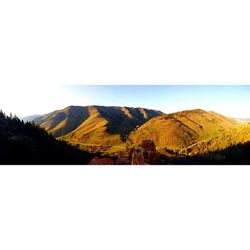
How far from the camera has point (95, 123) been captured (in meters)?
7.12

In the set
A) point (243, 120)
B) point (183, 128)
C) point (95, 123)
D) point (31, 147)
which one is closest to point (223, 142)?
point (243, 120)

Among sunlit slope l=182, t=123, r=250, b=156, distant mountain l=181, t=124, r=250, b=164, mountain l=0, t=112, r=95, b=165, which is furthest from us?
sunlit slope l=182, t=123, r=250, b=156

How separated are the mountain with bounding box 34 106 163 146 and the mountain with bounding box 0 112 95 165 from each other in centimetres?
18

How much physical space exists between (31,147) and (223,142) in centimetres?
301

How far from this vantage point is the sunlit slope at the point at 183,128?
6988mm

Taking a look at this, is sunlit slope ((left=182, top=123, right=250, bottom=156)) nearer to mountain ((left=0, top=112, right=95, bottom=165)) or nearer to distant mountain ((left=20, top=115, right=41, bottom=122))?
mountain ((left=0, top=112, right=95, bottom=165))

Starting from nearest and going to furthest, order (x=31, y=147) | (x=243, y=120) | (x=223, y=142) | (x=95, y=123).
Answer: (x=31, y=147), (x=243, y=120), (x=223, y=142), (x=95, y=123)

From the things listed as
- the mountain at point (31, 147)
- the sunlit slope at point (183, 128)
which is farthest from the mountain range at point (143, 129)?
the mountain at point (31, 147)

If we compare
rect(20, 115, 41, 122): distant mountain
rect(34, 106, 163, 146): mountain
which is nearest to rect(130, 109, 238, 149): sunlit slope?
rect(34, 106, 163, 146): mountain

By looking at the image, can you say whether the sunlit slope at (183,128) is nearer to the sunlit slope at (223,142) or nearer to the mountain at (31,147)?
the sunlit slope at (223,142)

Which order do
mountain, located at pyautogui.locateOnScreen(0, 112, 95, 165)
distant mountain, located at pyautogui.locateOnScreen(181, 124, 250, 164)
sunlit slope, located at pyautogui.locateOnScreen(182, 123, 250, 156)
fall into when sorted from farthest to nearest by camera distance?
sunlit slope, located at pyautogui.locateOnScreen(182, 123, 250, 156) < distant mountain, located at pyautogui.locateOnScreen(181, 124, 250, 164) < mountain, located at pyautogui.locateOnScreen(0, 112, 95, 165)

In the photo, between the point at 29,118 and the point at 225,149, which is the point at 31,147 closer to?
the point at 29,118

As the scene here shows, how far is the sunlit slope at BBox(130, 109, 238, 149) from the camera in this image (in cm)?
699
